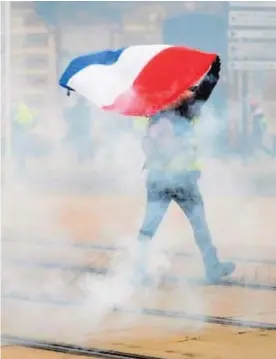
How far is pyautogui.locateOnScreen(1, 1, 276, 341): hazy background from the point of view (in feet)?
8.57

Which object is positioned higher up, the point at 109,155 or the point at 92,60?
the point at 92,60

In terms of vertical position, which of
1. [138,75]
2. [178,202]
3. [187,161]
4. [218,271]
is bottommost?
[218,271]

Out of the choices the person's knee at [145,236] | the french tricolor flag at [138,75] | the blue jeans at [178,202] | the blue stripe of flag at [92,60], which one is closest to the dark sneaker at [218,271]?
the blue jeans at [178,202]

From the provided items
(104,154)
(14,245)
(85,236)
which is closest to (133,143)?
(104,154)

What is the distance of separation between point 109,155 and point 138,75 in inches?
11.8

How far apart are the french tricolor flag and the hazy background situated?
0.16 ft

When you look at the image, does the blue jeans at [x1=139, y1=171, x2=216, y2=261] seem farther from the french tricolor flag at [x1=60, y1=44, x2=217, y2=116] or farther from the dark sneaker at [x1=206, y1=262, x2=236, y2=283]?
the french tricolor flag at [x1=60, y1=44, x2=217, y2=116]

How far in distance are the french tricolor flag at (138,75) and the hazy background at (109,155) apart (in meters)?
0.05

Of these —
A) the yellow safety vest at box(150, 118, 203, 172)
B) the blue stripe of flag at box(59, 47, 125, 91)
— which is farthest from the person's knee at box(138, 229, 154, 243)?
the blue stripe of flag at box(59, 47, 125, 91)

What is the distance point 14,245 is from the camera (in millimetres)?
2668

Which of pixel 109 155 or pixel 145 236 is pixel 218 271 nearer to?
pixel 145 236

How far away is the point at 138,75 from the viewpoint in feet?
8.48

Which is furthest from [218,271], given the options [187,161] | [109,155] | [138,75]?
[138,75]

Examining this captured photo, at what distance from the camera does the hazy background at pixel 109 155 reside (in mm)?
2611
